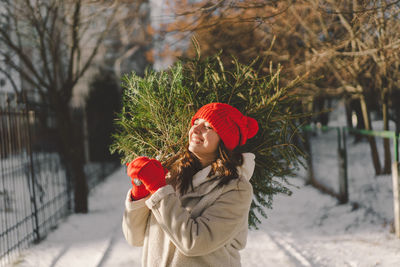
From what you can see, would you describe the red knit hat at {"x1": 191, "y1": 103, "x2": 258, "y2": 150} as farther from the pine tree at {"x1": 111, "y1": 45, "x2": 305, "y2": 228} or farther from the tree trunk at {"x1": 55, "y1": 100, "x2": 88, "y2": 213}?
the tree trunk at {"x1": 55, "y1": 100, "x2": 88, "y2": 213}

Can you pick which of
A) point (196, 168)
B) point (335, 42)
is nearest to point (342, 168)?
point (335, 42)

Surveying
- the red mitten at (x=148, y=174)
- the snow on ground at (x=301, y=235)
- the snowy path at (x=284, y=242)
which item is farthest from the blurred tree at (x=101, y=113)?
the red mitten at (x=148, y=174)

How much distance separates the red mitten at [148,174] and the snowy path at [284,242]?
3.16m

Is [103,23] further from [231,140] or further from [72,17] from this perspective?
[231,140]

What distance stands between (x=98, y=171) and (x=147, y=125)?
33.1ft

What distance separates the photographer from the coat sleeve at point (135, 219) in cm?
184

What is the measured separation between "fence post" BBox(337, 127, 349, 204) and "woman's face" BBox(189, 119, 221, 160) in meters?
5.79

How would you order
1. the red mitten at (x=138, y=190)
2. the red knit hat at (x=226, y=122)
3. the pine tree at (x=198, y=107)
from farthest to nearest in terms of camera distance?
the pine tree at (x=198, y=107)
the red knit hat at (x=226, y=122)
the red mitten at (x=138, y=190)

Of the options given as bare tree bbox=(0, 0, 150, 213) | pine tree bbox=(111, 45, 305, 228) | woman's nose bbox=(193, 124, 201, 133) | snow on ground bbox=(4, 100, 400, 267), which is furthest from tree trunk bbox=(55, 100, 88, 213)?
woman's nose bbox=(193, 124, 201, 133)

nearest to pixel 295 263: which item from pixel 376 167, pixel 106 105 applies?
pixel 376 167

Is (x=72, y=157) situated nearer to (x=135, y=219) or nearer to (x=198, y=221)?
(x=135, y=219)

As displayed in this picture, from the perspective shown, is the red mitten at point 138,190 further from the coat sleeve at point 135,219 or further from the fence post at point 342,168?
the fence post at point 342,168

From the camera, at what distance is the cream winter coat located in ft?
5.55

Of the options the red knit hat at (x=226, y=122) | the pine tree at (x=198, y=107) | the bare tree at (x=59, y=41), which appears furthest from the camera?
the bare tree at (x=59, y=41)
